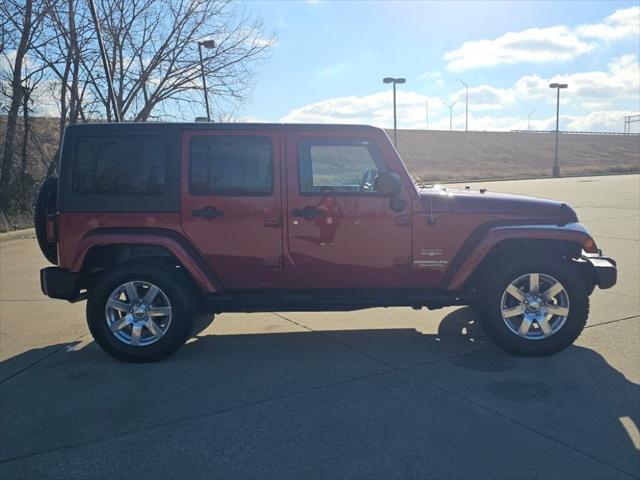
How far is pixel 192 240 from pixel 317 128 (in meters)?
1.43

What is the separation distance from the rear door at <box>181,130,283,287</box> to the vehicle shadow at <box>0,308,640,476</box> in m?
0.95

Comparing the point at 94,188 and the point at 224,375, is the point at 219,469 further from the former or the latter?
the point at 94,188

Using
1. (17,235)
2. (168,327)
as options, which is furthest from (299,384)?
(17,235)

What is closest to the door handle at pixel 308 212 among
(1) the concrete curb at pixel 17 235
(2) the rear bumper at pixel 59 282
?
(2) the rear bumper at pixel 59 282

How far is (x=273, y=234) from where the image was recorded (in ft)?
15.6

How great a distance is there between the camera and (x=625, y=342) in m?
4.94

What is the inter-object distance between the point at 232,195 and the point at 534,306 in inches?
108

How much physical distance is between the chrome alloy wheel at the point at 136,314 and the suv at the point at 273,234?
0.01 m

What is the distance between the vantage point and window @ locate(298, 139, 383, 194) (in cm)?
477

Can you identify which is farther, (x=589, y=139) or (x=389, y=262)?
(x=589, y=139)

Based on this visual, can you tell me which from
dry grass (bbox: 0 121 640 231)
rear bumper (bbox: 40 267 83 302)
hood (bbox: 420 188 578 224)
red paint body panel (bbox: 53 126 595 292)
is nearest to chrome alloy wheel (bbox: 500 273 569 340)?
red paint body panel (bbox: 53 126 595 292)

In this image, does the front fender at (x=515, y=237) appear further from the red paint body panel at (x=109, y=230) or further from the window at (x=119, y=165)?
the window at (x=119, y=165)

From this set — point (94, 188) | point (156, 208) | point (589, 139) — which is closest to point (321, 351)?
point (156, 208)

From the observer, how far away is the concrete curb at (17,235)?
13102 mm
